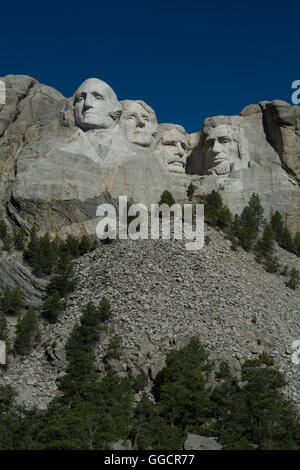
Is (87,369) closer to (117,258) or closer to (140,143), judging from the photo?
(117,258)

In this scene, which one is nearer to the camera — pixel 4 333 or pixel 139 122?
pixel 4 333

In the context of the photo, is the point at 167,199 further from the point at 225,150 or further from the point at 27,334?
the point at 27,334

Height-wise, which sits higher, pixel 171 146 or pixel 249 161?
pixel 171 146

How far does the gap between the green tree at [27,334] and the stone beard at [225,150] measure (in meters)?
20.6

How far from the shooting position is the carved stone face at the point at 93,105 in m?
51.2

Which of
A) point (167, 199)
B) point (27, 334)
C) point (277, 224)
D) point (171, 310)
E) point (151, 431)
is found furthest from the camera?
point (277, 224)

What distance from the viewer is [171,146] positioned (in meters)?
57.7

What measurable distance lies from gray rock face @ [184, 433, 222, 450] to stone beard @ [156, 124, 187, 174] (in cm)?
2885

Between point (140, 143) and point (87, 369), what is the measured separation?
21766mm

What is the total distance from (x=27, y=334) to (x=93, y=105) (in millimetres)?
17420

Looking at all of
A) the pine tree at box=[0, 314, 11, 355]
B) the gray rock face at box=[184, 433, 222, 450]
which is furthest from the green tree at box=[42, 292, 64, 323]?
the gray rock face at box=[184, 433, 222, 450]

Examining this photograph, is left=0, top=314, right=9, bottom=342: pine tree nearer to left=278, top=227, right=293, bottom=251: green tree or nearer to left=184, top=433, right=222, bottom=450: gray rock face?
left=184, top=433, right=222, bottom=450: gray rock face

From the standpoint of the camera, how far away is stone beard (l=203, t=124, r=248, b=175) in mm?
56094

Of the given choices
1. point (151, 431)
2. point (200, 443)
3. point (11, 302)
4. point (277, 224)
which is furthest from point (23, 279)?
point (200, 443)
